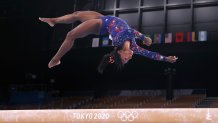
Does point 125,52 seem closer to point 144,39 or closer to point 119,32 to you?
point 119,32

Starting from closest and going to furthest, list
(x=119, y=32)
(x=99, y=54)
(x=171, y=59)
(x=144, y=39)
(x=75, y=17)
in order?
(x=119, y=32), (x=144, y=39), (x=75, y=17), (x=171, y=59), (x=99, y=54)

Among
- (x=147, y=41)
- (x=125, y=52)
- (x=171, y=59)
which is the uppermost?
(x=147, y=41)

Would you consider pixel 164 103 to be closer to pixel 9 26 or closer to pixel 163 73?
pixel 163 73

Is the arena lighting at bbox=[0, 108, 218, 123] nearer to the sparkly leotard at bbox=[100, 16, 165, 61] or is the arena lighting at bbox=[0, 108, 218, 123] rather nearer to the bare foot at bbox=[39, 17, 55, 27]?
the sparkly leotard at bbox=[100, 16, 165, 61]

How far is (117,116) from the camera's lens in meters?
6.84

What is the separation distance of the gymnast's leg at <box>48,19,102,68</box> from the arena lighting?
463cm

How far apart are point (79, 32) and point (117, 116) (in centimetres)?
543

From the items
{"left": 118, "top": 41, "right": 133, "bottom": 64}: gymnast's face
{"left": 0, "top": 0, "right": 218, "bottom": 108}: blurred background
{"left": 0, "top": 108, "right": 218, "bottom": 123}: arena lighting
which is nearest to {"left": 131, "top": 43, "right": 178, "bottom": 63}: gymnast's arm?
{"left": 118, "top": 41, "right": 133, "bottom": 64}: gymnast's face

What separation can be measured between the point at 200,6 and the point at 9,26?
783 centimetres

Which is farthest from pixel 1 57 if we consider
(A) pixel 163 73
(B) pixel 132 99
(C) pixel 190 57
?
(C) pixel 190 57

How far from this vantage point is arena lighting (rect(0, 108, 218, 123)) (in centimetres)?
632

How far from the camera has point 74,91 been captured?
17438mm

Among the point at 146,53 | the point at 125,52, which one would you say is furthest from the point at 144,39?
the point at 125,52

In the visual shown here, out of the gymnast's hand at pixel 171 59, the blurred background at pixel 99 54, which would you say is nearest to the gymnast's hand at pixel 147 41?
the gymnast's hand at pixel 171 59
